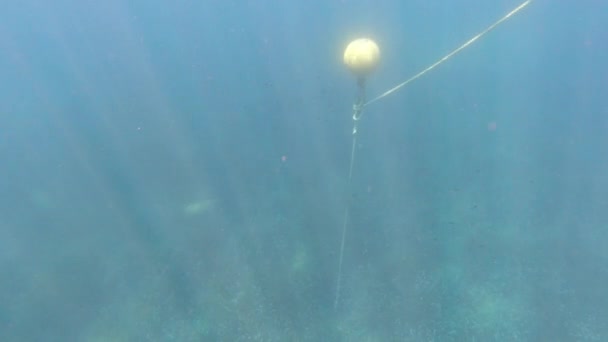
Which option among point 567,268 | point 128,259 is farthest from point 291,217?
point 567,268

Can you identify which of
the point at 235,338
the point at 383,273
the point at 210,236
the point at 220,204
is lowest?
the point at 235,338

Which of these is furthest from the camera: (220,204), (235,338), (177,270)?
(220,204)

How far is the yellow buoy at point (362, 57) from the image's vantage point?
5.08 meters

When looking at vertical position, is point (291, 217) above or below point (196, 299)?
above

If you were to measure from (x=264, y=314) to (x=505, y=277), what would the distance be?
366 centimetres

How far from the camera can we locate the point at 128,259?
25.0 feet

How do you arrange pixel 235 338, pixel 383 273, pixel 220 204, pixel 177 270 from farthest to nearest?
pixel 220 204, pixel 177 270, pixel 383 273, pixel 235 338

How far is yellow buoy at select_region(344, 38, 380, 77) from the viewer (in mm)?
5078

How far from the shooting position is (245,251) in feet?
24.2

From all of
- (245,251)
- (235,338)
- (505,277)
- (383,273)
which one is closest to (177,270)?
(245,251)

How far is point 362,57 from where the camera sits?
200 inches

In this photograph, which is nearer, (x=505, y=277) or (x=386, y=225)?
(x=505, y=277)

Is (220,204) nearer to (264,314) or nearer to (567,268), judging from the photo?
(264,314)

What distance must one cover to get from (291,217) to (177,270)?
2093 millimetres
